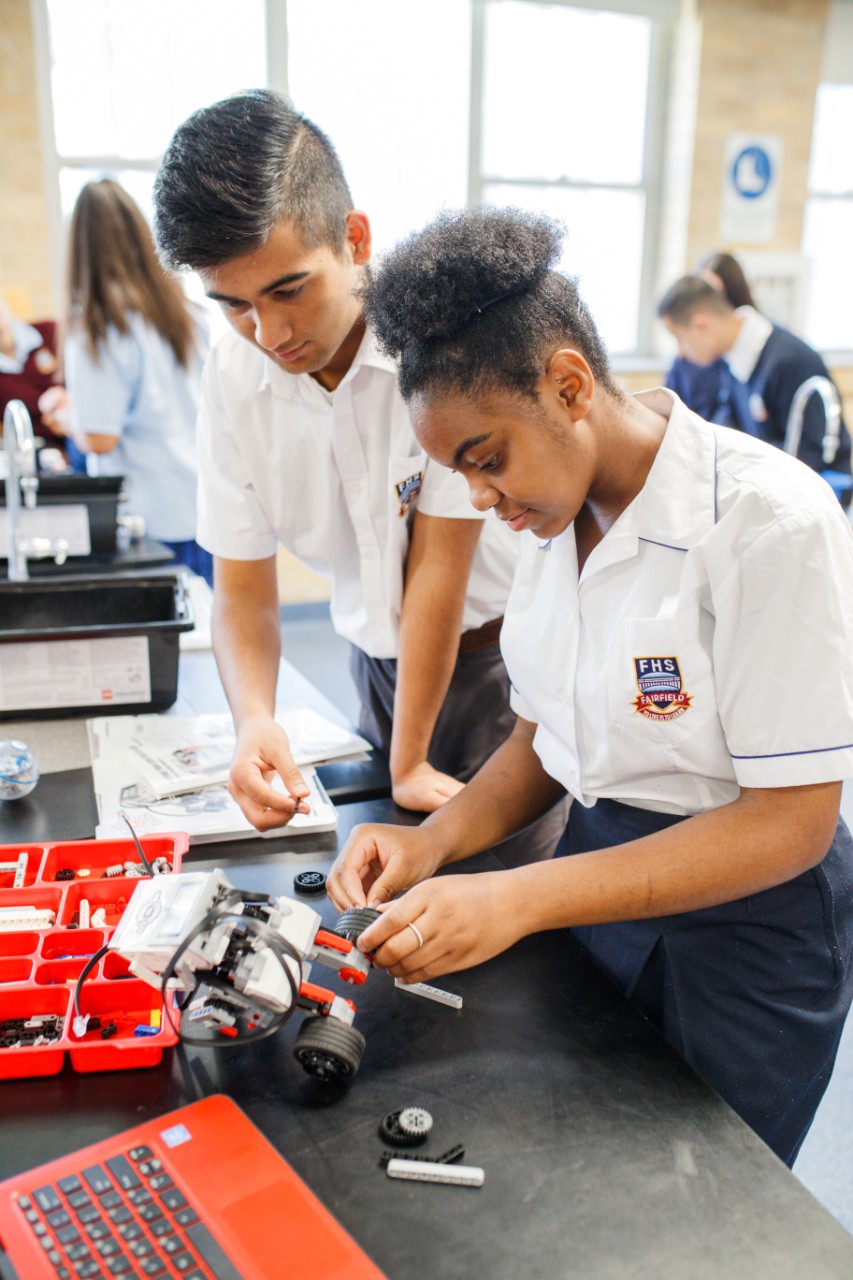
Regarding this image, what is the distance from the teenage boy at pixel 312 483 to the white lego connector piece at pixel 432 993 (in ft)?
1.00

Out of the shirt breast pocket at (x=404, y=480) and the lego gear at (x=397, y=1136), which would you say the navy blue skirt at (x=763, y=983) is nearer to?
the lego gear at (x=397, y=1136)

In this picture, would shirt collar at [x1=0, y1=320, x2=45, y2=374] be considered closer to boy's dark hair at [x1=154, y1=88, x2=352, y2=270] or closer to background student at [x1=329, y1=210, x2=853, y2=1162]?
boy's dark hair at [x1=154, y1=88, x2=352, y2=270]

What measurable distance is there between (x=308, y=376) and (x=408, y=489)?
224 millimetres

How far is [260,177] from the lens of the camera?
116 cm

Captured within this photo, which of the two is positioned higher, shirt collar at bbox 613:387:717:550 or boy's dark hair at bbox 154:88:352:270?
boy's dark hair at bbox 154:88:352:270

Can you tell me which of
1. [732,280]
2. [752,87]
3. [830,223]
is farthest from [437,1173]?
[830,223]

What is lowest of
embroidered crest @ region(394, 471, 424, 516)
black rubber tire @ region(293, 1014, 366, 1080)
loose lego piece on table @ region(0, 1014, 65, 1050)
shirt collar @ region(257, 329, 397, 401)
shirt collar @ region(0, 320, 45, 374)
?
loose lego piece on table @ region(0, 1014, 65, 1050)

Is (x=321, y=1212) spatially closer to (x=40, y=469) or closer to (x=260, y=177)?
(x=260, y=177)

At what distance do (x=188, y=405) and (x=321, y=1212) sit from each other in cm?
237

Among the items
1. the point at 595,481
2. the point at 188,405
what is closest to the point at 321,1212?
the point at 595,481

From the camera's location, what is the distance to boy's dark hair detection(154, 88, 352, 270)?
1149 millimetres

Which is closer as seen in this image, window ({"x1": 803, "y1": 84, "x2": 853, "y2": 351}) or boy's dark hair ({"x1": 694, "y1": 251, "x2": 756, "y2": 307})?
boy's dark hair ({"x1": 694, "y1": 251, "x2": 756, "y2": 307})

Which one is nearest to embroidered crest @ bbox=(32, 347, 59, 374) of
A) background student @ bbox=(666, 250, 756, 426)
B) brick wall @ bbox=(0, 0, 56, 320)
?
brick wall @ bbox=(0, 0, 56, 320)

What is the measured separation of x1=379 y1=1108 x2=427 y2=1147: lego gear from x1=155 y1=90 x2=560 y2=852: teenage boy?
18.4 inches
